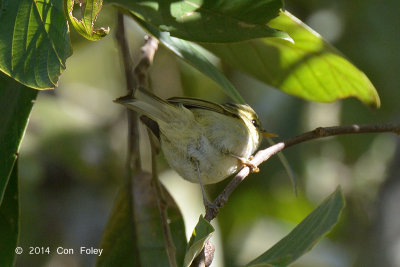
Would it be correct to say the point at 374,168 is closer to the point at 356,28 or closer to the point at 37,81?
the point at 356,28

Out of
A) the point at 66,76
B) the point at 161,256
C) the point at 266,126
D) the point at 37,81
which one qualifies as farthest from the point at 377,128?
the point at 66,76

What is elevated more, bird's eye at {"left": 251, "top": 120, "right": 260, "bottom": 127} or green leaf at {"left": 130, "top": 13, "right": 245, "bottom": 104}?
green leaf at {"left": 130, "top": 13, "right": 245, "bottom": 104}

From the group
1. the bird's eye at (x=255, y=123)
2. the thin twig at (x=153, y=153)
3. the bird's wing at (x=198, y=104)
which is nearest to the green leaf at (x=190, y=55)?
the bird's wing at (x=198, y=104)

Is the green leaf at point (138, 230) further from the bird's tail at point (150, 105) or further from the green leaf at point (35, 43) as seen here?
the green leaf at point (35, 43)

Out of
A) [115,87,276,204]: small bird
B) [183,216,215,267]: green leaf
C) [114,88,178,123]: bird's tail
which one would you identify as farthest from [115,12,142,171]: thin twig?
[183,216,215,267]: green leaf

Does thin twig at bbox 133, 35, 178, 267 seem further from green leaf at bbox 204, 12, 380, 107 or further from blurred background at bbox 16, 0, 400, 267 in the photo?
blurred background at bbox 16, 0, 400, 267

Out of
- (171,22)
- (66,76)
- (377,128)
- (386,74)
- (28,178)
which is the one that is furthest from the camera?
(66,76)
